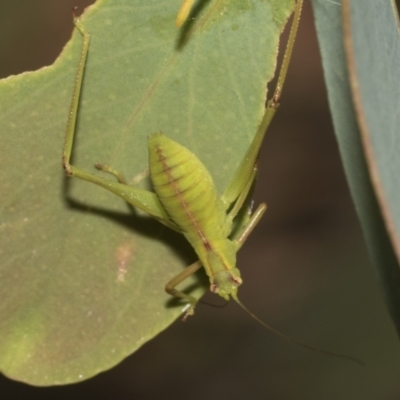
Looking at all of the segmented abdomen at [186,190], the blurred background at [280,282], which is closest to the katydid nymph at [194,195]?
the segmented abdomen at [186,190]

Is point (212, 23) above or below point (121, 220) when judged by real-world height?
above

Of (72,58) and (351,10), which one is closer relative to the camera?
(351,10)

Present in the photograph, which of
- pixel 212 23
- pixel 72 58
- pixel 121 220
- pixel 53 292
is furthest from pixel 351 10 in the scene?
pixel 53 292

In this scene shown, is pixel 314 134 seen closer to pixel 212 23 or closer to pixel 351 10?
pixel 212 23

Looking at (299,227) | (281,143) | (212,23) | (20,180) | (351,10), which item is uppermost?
(351,10)

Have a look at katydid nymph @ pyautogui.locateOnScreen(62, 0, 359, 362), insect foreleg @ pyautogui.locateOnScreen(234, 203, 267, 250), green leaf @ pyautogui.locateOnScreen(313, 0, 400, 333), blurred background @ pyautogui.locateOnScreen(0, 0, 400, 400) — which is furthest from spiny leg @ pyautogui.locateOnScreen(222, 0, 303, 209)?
blurred background @ pyautogui.locateOnScreen(0, 0, 400, 400)

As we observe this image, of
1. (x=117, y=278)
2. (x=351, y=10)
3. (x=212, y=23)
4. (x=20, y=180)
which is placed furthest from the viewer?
(x=117, y=278)
